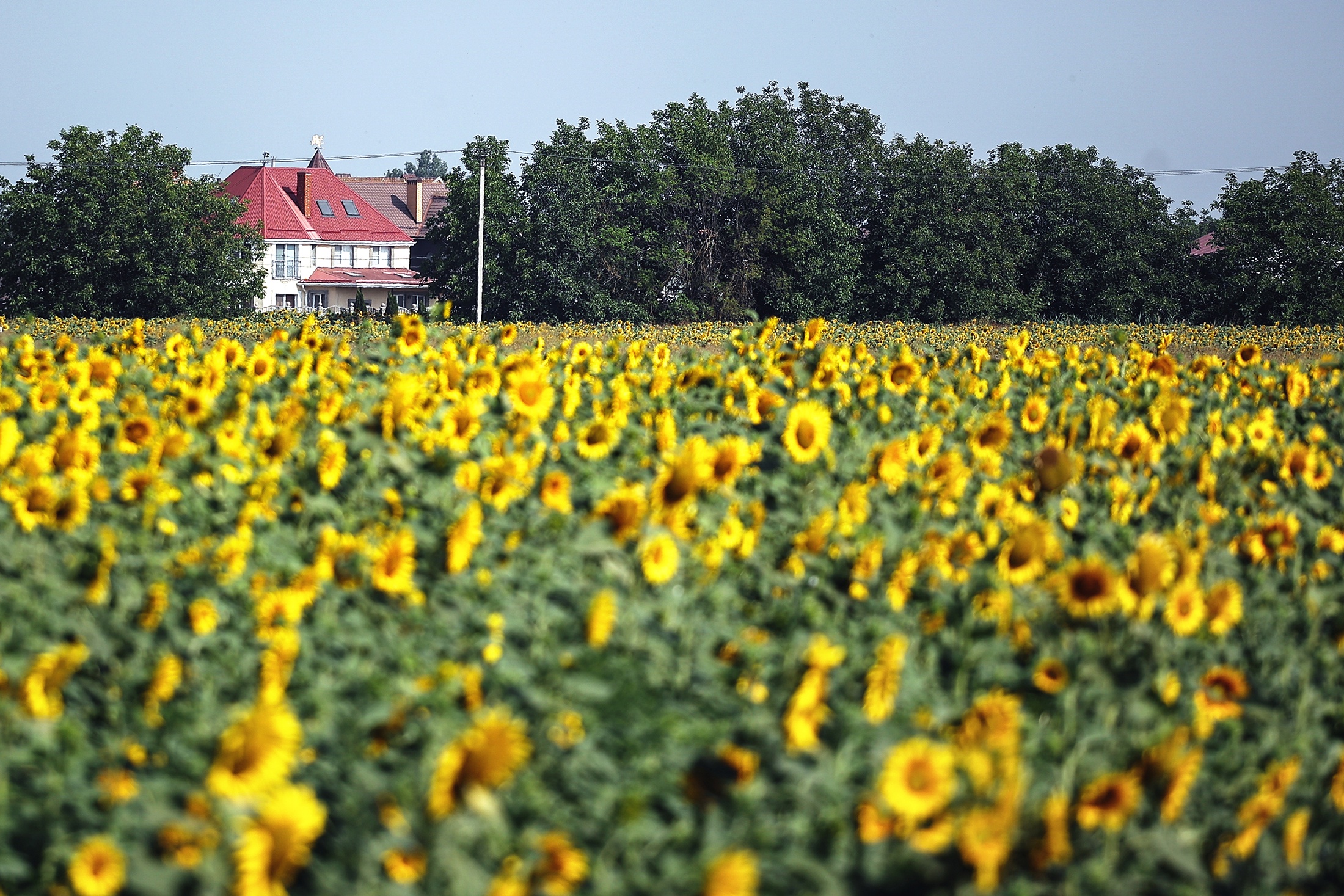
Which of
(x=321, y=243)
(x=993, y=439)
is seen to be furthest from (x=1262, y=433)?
(x=321, y=243)

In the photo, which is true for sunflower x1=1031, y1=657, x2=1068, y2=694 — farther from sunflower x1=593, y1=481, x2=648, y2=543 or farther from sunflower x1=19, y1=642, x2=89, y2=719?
sunflower x1=19, y1=642, x2=89, y2=719

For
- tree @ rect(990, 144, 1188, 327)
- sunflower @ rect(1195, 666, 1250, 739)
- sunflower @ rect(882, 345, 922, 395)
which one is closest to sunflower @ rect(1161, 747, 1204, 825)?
sunflower @ rect(1195, 666, 1250, 739)

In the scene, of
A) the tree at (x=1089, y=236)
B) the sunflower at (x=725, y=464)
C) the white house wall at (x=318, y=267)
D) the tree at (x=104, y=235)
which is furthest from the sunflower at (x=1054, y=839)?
the white house wall at (x=318, y=267)

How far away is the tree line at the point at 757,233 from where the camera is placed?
44.3 meters

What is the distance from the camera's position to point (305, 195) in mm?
66500

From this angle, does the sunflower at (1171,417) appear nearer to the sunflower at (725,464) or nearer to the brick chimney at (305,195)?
the sunflower at (725,464)

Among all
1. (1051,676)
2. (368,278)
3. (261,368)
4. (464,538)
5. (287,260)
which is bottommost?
(1051,676)

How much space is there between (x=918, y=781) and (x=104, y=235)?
150 ft

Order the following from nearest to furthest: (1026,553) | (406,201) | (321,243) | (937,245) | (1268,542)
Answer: (1026,553) < (1268,542) < (937,245) < (321,243) < (406,201)

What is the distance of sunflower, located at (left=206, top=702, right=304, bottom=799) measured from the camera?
2.65m

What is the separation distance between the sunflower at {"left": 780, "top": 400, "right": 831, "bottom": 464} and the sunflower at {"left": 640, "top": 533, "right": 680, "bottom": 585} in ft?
4.63

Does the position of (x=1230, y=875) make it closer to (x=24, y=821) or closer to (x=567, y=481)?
(x=567, y=481)

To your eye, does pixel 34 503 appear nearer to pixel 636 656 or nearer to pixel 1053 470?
pixel 636 656

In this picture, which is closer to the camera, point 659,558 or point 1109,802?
point 1109,802
